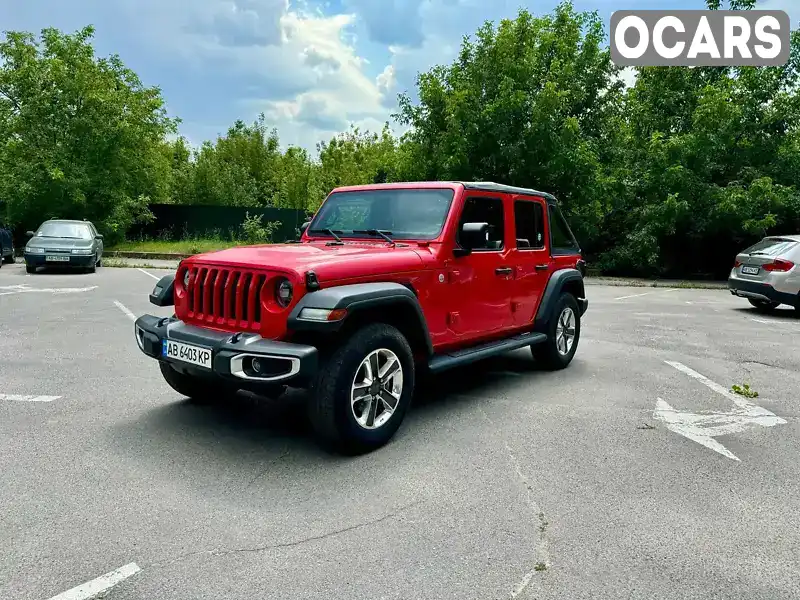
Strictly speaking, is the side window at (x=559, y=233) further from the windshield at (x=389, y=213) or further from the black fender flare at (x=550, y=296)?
the windshield at (x=389, y=213)

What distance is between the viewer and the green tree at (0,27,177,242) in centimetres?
2409

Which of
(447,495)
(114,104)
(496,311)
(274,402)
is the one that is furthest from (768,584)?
(114,104)

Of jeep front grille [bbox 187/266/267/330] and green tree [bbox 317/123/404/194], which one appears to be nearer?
jeep front grille [bbox 187/266/267/330]

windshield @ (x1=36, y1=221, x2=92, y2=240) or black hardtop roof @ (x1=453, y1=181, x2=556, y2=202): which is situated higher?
black hardtop roof @ (x1=453, y1=181, x2=556, y2=202)

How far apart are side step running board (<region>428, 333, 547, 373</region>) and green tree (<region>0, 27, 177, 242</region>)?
72.1 feet

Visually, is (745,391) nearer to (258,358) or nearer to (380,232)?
(380,232)

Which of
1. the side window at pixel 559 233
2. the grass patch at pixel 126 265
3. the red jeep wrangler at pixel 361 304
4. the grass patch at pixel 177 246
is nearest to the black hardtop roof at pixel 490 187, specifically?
the red jeep wrangler at pixel 361 304

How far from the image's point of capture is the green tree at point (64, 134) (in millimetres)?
24094

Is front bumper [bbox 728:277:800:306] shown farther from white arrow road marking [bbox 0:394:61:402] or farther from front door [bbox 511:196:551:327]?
white arrow road marking [bbox 0:394:61:402]

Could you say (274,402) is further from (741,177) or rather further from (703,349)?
(741,177)

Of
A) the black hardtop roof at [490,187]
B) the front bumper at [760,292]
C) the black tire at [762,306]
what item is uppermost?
the black hardtop roof at [490,187]

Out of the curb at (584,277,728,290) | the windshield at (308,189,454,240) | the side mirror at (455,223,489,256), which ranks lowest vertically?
the curb at (584,277,728,290)

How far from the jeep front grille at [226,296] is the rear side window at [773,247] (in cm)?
1067

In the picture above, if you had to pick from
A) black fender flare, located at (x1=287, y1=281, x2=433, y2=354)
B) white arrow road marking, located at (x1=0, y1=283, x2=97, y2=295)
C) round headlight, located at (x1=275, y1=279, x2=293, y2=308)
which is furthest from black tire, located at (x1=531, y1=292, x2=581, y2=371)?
white arrow road marking, located at (x1=0, y1=283, x2=97, y2=295)
